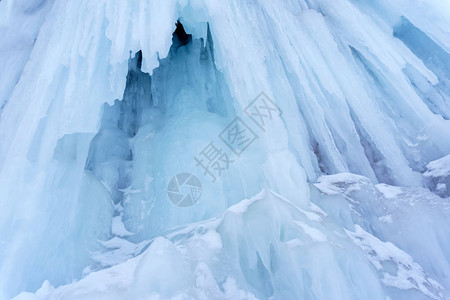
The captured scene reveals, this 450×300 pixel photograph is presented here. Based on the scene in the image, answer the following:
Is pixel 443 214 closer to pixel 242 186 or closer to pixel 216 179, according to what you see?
pixel 242 186

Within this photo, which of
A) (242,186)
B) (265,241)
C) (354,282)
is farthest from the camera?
(242,186)

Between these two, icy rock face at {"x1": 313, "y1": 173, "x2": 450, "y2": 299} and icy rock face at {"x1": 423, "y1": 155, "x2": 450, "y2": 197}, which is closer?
icy rock face at {"x1": 313, "y1": 173, "x2": 450, "y2": 299}

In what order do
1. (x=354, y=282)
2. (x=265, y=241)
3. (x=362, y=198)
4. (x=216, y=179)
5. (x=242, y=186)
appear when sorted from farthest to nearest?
(x=216, y=179) < (x=242, y=186) < (x=362, y=198) < (x=265, y=241) < (x=354, y=282)

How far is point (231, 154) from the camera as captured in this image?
14.0 feet

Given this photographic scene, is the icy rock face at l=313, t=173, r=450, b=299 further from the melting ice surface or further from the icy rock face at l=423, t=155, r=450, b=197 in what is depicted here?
the icy rock face at l=423, t=155, r=450, b=197

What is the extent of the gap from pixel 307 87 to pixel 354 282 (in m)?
2.48

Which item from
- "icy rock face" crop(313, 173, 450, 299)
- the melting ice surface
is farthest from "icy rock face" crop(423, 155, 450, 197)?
"icy rock face" crop(313, 173, 450, 299)

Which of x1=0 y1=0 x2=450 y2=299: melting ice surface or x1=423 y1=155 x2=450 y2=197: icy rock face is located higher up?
x1=423 y1=155 x2=450 y2=197: icy rock face

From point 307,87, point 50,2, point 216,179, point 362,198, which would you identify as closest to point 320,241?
point 362,198

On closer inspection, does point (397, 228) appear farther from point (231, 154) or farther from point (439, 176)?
point (231, 154)

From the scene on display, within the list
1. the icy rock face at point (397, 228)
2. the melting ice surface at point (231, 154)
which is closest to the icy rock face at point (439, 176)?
the melting ice surface at point (231, 154)

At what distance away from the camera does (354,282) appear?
8.39ft

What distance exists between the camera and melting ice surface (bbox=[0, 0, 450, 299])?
2.70 m

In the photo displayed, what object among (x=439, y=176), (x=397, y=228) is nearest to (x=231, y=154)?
(x=397, y=228)
